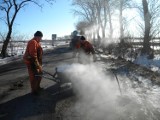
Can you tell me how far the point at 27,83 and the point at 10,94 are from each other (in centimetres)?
217

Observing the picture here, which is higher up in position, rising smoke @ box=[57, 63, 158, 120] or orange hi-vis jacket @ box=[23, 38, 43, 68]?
orange hi-vis jacket @ box=[23, 38, 43, 68]

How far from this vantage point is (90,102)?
7922 millimetres

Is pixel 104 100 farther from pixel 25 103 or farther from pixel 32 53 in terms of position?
pixel 32 53

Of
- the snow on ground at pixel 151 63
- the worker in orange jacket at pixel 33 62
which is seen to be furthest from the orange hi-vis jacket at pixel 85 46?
the snow on ground at pixel 151 63

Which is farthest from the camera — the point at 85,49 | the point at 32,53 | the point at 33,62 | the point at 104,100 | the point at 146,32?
the point at 146,32

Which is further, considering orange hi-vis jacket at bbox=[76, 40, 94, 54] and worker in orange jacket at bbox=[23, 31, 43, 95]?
orange hi-vis jacket at bbox=[76, 40, 94, 54]

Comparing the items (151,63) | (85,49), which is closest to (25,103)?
(85,49)

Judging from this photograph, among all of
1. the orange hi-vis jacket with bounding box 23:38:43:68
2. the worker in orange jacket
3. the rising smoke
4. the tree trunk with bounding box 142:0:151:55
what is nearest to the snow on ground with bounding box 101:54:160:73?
the tree trunk with bounding box 142:0:151:55

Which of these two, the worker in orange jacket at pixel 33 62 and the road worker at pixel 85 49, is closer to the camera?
the worker in orange jacket at pixel 33 62

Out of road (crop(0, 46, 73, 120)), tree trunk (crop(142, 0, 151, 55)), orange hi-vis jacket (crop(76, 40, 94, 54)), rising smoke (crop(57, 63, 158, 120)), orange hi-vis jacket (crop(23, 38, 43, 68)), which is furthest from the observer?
tree trunk (crop(142, 0, 151, 55))

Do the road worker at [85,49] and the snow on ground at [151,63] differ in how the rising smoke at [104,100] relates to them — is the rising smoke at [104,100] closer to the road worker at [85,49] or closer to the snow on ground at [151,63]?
the road worker at [85,49]

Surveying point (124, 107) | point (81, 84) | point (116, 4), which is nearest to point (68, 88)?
point (81, 84)

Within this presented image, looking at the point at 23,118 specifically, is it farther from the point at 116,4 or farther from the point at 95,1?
the point at 95,1

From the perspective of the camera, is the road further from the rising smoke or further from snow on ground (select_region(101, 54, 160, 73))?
snow on ground (select_region(101, 54, 160, 73))
